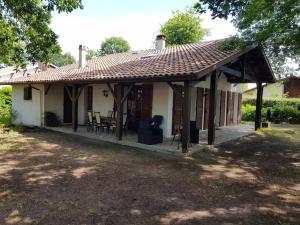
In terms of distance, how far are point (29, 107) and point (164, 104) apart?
8021mm

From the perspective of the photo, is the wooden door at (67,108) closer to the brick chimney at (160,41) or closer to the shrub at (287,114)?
the brick chimney at (160,41)

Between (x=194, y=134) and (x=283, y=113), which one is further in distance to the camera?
(x=283, y=113)

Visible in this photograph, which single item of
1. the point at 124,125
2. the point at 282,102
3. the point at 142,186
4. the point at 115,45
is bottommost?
the point at 142,186

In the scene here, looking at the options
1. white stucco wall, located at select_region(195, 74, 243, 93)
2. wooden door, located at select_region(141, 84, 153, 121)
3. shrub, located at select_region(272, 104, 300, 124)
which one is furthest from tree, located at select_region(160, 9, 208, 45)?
wooden door, located at select_region(141, 84, 153, 121)

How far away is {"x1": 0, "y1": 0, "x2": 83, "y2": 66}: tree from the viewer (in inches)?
310

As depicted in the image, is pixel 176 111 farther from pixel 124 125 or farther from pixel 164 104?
pixel 124 125

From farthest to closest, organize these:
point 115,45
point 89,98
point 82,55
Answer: point 115,45 → point 82,55 → point 89,98

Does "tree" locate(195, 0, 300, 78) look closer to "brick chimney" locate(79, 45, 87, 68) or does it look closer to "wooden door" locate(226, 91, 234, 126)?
"wooden door" locate(226, 91, 234, 126)

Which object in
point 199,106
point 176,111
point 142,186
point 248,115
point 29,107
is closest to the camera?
point 142,186

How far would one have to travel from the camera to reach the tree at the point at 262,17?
7.93 metres

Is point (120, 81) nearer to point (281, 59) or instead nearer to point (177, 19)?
point (281, 59)

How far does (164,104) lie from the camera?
10547 millimetres

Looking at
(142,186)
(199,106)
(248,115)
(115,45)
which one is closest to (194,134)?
(199,106)

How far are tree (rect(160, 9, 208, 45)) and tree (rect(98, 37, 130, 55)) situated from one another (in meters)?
18.8
